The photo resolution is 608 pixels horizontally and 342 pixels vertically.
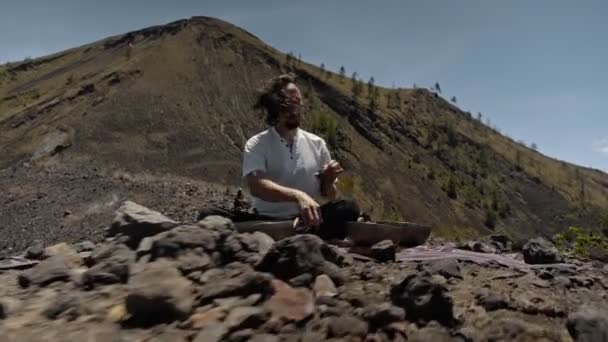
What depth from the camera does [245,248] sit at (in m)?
3.54

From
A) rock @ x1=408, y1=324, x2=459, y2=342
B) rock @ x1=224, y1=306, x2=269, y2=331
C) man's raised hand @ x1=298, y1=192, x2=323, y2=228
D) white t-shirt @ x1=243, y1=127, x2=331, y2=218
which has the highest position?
white t-shirt @ x1=243, y1=127, x2=331, y2=218

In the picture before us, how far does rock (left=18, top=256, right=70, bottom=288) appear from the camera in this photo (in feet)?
11.2

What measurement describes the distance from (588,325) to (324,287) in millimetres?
1164

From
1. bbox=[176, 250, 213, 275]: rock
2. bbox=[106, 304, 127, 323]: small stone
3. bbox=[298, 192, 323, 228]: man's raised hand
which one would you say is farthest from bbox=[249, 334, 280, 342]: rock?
bbox=[298, 192, 323, 228]: man's raised hand

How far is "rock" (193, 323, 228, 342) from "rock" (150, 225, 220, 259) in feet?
2.63

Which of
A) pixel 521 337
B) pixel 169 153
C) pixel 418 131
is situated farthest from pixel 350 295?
pixel 418 131

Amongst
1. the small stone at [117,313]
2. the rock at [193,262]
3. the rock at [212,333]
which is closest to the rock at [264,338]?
the rock at [212,333]

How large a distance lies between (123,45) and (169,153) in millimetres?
32057

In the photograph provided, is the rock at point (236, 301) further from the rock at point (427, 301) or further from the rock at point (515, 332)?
the rock at point (515, 332)

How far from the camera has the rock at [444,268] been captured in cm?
340

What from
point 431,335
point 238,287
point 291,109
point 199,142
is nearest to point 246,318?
point 238,287

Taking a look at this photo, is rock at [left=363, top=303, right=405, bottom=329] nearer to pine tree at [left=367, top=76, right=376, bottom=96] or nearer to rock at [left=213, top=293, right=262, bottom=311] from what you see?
rock at [left=213, top=293, right=262, bottom=311]

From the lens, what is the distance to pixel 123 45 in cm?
6425

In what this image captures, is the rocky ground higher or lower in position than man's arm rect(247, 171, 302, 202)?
lower
